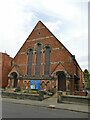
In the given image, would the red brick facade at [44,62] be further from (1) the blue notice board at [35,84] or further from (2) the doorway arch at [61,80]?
Result: (1) the blue notice board at [35,84]

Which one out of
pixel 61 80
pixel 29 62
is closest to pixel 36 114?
pixel 61 80

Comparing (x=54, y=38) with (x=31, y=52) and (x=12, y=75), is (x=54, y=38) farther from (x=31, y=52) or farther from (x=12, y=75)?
(x=12, y=75)

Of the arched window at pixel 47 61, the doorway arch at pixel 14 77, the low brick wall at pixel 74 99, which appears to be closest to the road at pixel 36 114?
the low brick wall at pixel 74 99

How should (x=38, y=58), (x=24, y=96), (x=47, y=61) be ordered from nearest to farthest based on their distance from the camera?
(x=24, y=96), (x=47, y=61), (x=38, y=58)

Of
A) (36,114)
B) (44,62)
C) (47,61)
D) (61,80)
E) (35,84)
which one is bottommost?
(36,114)

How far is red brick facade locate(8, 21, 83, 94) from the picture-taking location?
32.1 meters

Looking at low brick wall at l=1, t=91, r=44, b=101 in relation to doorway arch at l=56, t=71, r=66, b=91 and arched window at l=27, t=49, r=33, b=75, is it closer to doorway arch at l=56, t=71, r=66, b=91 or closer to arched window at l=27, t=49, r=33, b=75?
doorway arch at l=56, t=71, r=66, b=91

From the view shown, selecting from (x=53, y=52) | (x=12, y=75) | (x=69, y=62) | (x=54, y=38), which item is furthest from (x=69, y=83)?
(x=12, y=75)

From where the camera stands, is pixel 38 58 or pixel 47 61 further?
pixel 38 58

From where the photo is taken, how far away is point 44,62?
114 feet

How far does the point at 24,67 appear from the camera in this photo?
121ft

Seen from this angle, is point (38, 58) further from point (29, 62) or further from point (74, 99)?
point (74, 99)

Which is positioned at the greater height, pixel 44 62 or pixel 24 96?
pixel 44 62

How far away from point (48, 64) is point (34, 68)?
2.95 metres
